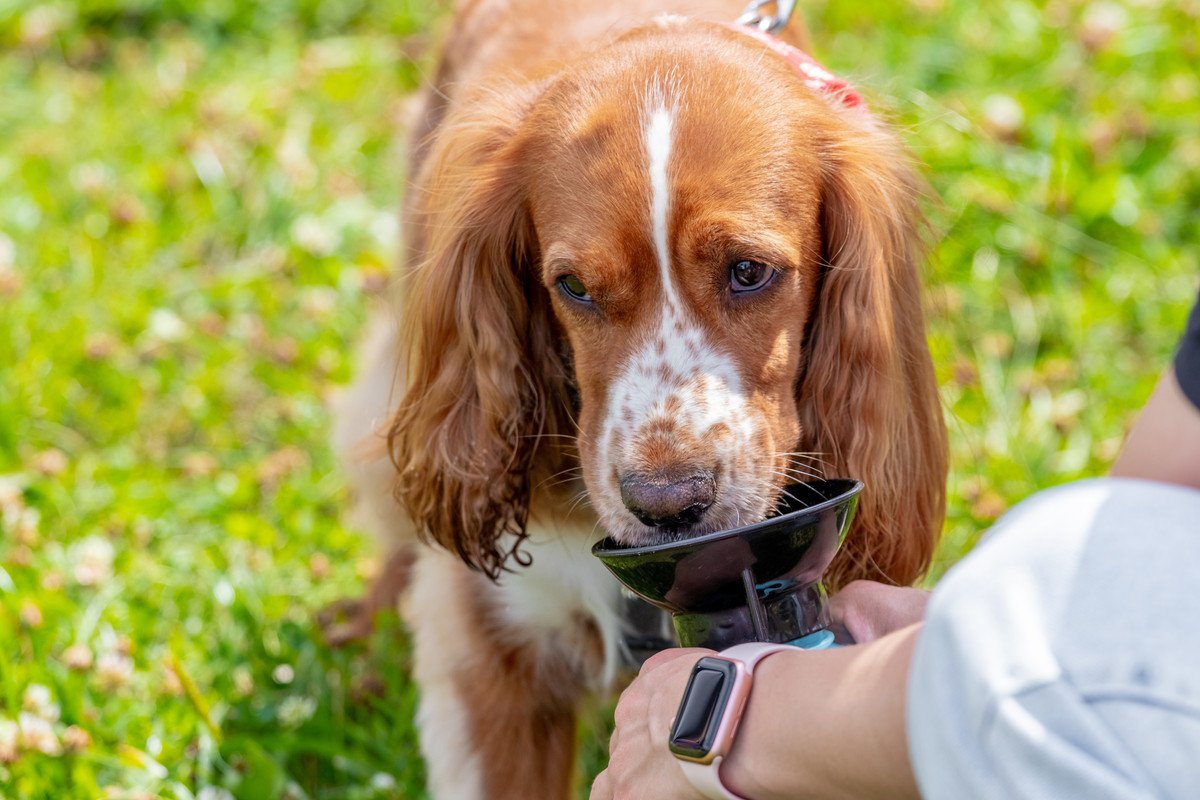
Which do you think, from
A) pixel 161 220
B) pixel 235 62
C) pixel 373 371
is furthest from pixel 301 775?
pixel 235 62

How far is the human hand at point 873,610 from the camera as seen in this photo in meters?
1.92

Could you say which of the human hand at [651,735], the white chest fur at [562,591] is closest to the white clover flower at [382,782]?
the white chest fur at [562,591]

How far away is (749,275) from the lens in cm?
205

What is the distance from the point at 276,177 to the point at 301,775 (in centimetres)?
222

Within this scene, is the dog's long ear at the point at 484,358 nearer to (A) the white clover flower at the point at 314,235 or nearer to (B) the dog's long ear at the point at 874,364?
(B) the dog's long ear at the point at 874,364

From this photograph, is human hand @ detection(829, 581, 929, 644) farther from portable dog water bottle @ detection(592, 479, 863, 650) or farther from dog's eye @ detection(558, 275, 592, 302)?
dog's eye @ detection(558, 275, 592, 302)

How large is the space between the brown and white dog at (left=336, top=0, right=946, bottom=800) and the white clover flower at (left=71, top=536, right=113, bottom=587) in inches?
28.4

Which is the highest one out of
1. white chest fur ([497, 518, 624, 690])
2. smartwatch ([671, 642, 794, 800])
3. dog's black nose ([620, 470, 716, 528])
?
dog's black nose ([620, 470, 716, 528])

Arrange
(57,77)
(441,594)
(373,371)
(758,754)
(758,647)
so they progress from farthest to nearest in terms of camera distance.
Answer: (57,77) < (373,371) < (441,594) < (758,647) < (758,754)

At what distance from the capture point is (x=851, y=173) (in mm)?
2201

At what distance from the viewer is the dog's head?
1.98m

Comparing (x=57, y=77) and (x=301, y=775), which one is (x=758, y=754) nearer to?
(x=301, y=775)


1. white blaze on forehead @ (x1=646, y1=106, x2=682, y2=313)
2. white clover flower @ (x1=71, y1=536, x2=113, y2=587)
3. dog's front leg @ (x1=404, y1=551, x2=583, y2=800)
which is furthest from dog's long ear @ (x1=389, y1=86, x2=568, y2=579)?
white clover flower @ (x1=71, y1=536, x2=113, y2=587)

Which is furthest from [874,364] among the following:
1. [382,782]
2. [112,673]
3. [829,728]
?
[112,673]
